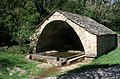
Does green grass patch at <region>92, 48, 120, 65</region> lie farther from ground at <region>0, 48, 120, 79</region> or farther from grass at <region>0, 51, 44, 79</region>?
grass at <region>0, 51, 44, 79</region>

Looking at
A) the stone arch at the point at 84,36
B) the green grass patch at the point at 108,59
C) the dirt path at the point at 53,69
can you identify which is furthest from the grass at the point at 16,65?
the green grass patch at the point at 108,59

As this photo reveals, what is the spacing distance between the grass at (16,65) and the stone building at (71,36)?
3.50 meters

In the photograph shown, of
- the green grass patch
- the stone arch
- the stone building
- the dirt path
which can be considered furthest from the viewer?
the stone building

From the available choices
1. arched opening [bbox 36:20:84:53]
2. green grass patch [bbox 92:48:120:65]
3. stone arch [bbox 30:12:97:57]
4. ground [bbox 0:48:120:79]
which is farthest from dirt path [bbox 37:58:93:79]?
arched opening [bbox 36:20:84:53]

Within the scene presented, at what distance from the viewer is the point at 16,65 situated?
1723 cm

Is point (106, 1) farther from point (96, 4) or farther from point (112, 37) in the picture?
point (112, 37)

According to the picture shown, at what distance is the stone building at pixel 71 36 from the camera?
1997 cm

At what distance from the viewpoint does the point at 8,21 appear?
79.4ft

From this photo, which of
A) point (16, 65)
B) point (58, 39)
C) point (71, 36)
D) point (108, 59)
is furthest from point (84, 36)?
point (71, 36)

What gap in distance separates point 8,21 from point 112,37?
982cm

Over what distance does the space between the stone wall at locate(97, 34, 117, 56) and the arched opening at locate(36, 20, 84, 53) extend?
382cm

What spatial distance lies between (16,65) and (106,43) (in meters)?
8.43

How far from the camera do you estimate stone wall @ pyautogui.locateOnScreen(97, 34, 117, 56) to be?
20203 mm

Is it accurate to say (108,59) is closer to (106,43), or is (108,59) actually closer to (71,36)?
(106,43)
